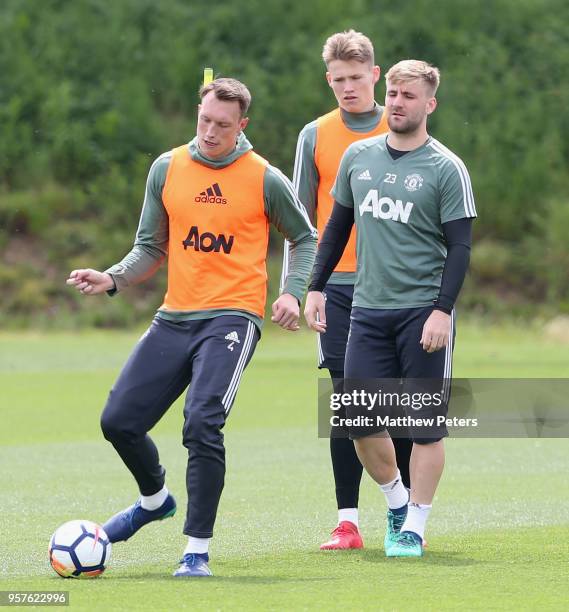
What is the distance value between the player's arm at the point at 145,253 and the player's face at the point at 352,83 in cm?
122

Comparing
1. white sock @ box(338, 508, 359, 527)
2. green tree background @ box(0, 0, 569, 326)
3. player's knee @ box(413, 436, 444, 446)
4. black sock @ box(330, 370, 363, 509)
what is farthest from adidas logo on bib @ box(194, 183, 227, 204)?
green tree background @ box(0, 0, 569, 326)

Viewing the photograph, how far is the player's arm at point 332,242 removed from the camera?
23.9 ft

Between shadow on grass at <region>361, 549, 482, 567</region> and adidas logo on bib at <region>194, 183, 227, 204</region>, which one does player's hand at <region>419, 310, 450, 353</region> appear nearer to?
shadow on grass at <region>361, 549, 482, 567</region>

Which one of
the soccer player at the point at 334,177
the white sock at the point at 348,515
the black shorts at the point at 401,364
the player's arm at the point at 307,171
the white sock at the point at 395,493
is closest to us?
the black shorts at the point at 401,364

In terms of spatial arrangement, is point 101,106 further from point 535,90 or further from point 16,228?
point 535,90

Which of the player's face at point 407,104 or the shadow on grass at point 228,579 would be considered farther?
the player's face at point 407,104

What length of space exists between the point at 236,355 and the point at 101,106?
34030 mm

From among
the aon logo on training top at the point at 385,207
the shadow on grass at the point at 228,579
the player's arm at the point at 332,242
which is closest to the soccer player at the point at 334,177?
the player's arm at the point at 332,242

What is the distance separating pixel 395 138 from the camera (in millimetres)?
7125

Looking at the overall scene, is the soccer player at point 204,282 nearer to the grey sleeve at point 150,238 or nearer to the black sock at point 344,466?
the grey sleeve at point 150,238

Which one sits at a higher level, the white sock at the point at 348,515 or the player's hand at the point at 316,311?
the player's hand at the point at 316,311

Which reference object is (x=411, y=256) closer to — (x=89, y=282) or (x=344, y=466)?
(x=344, y=466)

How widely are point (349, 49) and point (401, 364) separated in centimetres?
182

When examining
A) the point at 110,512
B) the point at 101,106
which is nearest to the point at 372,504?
the point at 110,512
